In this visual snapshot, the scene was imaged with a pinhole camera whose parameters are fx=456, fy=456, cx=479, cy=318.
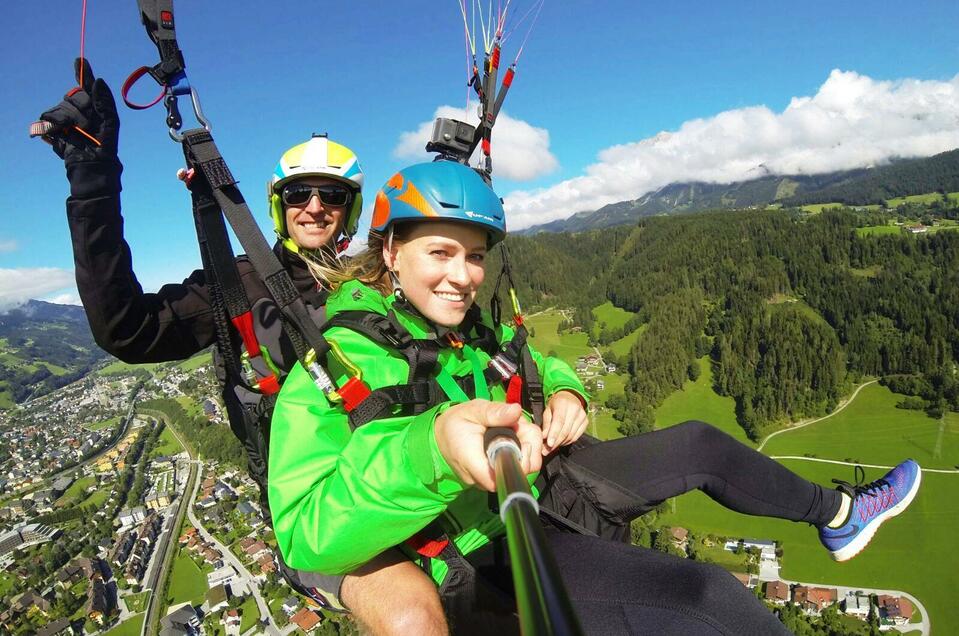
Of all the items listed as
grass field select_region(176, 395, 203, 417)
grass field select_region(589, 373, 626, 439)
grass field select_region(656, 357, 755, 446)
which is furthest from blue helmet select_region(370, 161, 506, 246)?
grass field select_region(176, 395, 203, 417)

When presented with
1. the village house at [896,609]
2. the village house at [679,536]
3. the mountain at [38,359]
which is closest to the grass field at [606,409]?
Result: the village house at [679,536]

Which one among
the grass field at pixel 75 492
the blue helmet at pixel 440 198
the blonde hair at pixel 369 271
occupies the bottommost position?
the grass field at pixel 75 492

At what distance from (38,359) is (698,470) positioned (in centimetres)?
19364

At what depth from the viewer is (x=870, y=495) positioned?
321 cm

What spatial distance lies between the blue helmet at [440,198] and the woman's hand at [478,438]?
1.30 metres

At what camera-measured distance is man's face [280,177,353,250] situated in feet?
12.7

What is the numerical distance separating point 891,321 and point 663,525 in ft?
183

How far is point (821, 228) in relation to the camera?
80.2 m

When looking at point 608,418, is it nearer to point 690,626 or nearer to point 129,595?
point 129,595

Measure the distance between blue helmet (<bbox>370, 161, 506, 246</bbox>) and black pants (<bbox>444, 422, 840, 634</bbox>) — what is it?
1571 mm

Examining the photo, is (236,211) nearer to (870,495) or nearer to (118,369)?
(870,495)

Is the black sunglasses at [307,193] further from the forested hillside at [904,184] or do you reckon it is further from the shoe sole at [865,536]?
the forested hillside at [904,184]

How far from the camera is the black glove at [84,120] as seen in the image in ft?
8.25

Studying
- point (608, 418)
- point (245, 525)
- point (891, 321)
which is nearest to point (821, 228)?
point (891, 321)
